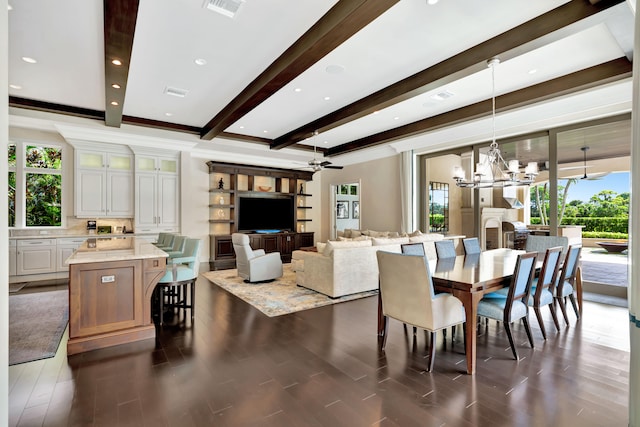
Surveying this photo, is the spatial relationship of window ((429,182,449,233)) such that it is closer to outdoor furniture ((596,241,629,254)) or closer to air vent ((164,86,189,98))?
outdoor furniture ((596,241,629,254))

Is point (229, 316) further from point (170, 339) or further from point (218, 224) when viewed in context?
point (218, 224)

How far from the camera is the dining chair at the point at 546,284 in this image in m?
3.22

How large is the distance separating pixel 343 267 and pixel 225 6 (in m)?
3.63

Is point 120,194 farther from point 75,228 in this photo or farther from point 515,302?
point 515,302

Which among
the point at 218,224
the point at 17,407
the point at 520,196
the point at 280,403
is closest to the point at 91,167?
the point at 218,224

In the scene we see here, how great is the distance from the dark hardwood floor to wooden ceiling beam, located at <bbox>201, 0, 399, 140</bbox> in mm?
3107

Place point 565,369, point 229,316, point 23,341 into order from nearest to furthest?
point 565,369, point 23,341, point 229,316

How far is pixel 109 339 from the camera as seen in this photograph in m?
3.16

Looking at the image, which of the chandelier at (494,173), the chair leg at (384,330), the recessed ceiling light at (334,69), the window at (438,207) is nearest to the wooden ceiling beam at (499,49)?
the chandelier at (494,173)

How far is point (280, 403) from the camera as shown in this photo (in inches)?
87.9

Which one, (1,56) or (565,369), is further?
(565,369)

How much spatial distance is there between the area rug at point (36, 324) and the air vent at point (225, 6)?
3.66 meters

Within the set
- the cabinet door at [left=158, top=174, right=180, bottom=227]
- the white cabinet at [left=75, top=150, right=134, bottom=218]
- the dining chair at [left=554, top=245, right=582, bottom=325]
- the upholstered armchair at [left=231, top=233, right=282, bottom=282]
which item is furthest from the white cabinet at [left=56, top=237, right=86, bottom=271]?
the dining chair at [left=554, top=245, right=582, bottom=325]

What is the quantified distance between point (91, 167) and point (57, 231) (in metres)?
1.51
